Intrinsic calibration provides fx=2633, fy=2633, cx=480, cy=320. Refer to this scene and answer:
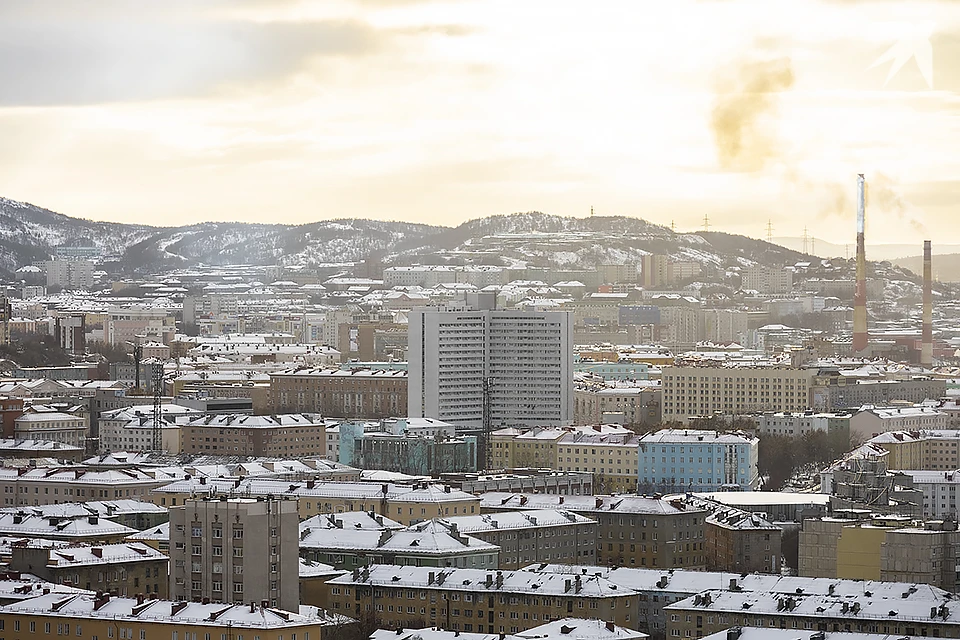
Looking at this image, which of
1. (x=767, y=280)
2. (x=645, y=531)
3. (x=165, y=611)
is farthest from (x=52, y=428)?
(x=767, y=280)

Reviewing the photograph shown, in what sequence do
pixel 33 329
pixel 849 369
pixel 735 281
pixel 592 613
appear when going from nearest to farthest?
pixel 592 613, pixel 849 369, pixel 33 329, pixel 735 281

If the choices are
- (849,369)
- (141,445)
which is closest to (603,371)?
(849,369)

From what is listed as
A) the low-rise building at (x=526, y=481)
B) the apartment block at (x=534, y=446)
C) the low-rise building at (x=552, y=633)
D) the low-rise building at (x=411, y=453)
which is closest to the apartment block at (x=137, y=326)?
the apartment block at (x=534, y=446)

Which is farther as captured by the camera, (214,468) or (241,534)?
(214,468)

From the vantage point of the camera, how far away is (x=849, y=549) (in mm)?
26469

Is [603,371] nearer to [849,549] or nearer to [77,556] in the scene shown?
[849,549]

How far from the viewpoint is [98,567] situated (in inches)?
906

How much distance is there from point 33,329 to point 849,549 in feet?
147

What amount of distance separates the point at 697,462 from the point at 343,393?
14407 millimetres

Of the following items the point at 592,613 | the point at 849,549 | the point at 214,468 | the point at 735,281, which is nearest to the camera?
the point at 592,613

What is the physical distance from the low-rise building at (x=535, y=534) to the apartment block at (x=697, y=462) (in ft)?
31.2

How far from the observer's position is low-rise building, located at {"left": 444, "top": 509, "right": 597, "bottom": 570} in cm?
2750

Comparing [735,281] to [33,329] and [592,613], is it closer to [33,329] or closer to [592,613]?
[33,329]

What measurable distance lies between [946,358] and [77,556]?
51.6 meters
